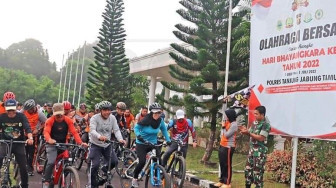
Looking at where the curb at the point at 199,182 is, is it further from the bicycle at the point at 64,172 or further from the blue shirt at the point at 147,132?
the bicycle at the point at 64,172

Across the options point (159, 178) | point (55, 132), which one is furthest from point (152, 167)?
point (55, 132)

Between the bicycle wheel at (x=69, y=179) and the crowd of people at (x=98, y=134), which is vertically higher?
the crowd of people at (x=98, y=134)

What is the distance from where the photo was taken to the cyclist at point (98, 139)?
6527mm

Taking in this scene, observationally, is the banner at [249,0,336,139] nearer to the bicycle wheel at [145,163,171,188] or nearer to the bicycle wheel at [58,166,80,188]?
the bicycle wheel at [145,163,171,188]

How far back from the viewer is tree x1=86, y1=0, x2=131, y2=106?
2839cm

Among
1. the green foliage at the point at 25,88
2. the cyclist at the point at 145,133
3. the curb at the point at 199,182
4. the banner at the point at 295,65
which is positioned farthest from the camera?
the green foliage at the point at 25,88

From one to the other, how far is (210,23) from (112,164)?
8648 millimetres

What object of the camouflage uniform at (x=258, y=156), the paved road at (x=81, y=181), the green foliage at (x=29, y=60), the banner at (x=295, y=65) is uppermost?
the green foliage at (x=29, y=60)

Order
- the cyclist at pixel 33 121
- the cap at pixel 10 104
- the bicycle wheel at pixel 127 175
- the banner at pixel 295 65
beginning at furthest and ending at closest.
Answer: the cyclist at pixel 33 121, the bicycle wheel at pixel 127 175, the cap at pixel 10 104, the banner at pixel 295 65

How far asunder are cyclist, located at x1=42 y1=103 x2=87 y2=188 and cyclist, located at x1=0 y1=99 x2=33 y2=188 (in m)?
0.30

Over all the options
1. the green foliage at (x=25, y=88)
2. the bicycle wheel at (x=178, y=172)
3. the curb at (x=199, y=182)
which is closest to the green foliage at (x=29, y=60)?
the green foliage at (x=25, y=88)

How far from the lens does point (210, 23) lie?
14.5 metres

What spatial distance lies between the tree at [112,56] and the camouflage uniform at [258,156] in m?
22.1

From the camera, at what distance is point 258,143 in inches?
265
